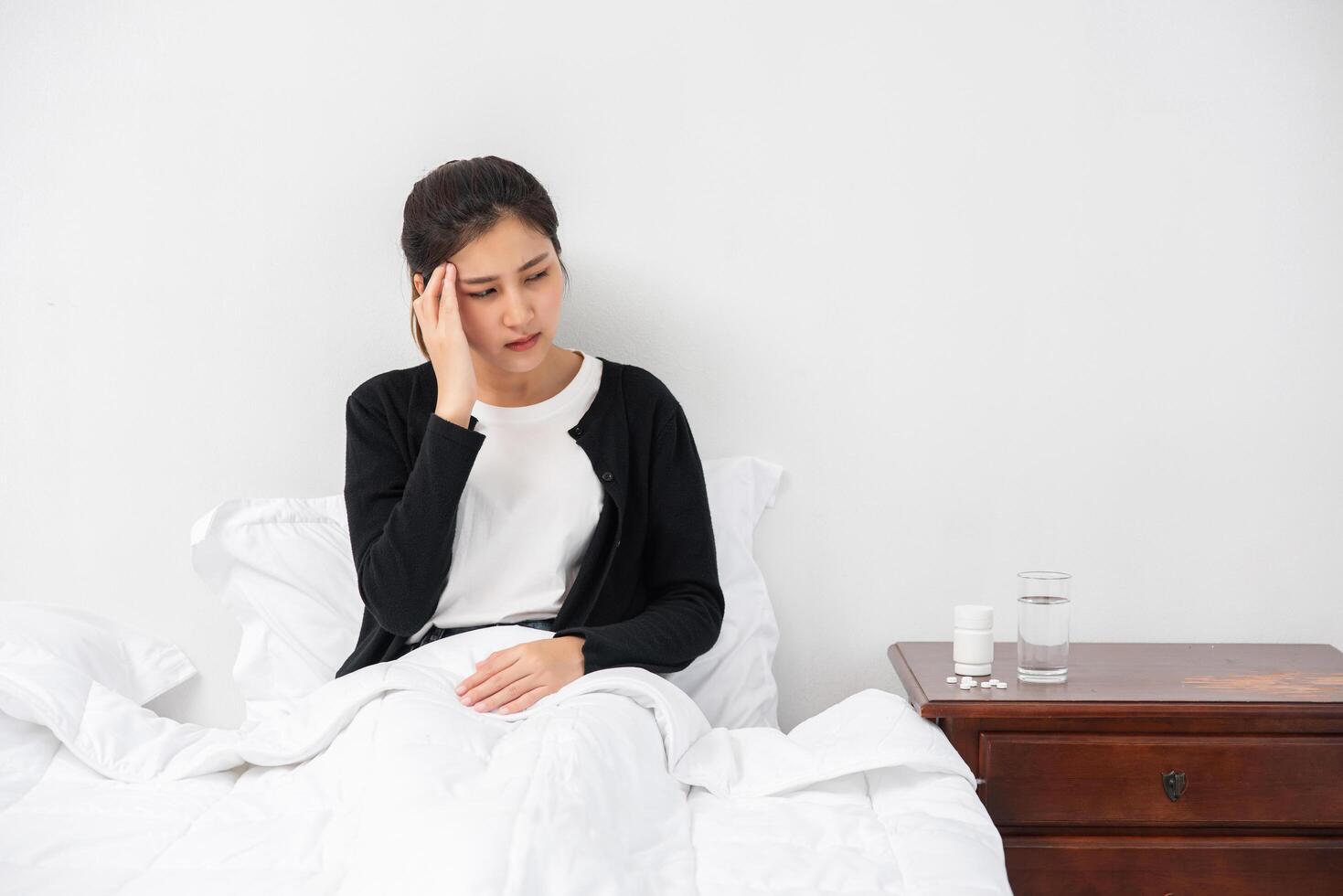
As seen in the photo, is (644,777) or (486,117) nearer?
(644,777)

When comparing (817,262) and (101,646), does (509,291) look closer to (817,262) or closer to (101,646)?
(817,262)

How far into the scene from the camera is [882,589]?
5.74 feet

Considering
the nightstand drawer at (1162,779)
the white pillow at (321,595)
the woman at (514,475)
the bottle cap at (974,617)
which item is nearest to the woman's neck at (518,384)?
the woman at (514,475)

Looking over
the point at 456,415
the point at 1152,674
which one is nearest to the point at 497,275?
the point at 456,415

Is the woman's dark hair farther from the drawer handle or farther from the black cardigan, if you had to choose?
the drawer handle

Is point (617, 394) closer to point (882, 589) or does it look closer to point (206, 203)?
point (882, 589)

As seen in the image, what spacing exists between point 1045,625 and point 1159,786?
0.78 feet

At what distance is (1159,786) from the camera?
1379 mm

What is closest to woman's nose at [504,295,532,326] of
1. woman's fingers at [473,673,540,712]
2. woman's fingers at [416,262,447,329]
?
woman's fingers at [416,262,447,329]

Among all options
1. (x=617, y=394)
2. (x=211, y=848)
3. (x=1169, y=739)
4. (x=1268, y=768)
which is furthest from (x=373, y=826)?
(x=1268, y=768)

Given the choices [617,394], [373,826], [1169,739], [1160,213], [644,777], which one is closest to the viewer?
[373,826]

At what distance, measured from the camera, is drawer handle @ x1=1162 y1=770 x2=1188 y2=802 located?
4.50 feet

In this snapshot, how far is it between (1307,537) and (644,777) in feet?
3.98

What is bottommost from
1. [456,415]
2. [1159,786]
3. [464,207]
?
[1159,786]
